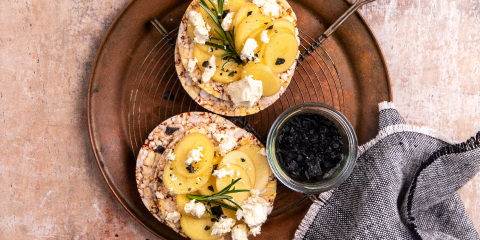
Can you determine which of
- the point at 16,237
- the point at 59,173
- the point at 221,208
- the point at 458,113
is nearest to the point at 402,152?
the point at 458,113

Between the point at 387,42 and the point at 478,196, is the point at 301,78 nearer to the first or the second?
the point at 387,42

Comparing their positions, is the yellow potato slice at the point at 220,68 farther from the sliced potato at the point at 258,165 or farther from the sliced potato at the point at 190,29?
the sliced potato at the point at 258,165

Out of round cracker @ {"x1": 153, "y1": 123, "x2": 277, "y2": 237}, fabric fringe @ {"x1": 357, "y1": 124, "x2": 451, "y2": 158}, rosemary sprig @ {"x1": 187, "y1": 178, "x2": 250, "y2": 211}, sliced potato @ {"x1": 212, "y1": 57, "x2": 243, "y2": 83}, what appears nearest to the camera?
rosemary sprig @ {"x1": 187, "y1": 178, "x2": 250, "y2": 211}

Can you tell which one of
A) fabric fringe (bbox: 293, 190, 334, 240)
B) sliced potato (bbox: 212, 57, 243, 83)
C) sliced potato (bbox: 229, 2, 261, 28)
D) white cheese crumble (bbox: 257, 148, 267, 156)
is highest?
sliced potato (bbox: 229, 2, 261, 28)

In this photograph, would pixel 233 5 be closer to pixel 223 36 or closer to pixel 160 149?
pixel 223 36

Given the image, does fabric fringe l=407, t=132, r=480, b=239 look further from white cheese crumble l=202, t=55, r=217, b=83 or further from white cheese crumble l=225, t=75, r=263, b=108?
white cheese crumble l=202, t=55, r=217, b=83

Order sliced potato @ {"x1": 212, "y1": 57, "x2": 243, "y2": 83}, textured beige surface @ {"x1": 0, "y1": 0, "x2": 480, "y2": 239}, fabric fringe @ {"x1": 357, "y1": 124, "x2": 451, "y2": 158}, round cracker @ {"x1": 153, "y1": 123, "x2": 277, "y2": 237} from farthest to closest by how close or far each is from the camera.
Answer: textured beige surface @ {"x1": 0, "y1": 0, "x2": 480, "y2": 239} → fabric fringe @ {"x1": 357, "y1": 124, "x2": 451, "y2": 158} → round cracker @ {"x1": 153, "y1": 123, "x2": 277, "y2": 237} → sliced potato @ {"x1": 212, "y1": 57, "x2": 243, "y2": 83}

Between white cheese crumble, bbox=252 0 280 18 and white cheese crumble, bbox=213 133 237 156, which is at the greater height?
white cheese crumble, bbox=252 0 280 18

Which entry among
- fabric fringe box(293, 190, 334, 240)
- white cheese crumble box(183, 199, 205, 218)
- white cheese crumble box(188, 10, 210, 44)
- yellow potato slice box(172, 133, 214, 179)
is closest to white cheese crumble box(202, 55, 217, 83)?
white cheese crumble box(188, 10, 210, 44)
